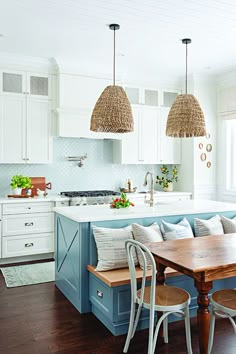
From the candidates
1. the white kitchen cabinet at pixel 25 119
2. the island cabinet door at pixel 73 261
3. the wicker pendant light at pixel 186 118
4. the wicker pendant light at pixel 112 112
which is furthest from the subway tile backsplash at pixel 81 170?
the wicker pendant light at pixel 186 118

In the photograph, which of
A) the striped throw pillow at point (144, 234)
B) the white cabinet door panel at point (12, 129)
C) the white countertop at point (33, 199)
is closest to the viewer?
the striped throw pillow at point (144, 234)

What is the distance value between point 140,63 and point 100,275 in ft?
11.9

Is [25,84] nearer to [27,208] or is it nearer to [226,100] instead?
[27,208]

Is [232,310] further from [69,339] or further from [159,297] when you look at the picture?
[69,339]

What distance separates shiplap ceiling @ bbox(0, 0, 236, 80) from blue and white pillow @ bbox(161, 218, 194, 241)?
2.20 meters

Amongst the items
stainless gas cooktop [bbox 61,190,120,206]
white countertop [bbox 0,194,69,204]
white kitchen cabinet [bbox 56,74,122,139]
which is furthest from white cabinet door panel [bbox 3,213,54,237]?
white kitchen cabinet [bbox 56,74,122,139]

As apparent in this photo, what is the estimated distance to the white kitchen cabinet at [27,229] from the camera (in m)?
4.85

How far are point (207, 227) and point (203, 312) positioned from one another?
4.37ft

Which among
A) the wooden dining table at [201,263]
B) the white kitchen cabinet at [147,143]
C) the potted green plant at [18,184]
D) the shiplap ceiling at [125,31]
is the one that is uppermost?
the shiplap ceiling at [125,31]

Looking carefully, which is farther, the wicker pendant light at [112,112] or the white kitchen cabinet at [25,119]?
the white kitchen cabinet at [25,119]

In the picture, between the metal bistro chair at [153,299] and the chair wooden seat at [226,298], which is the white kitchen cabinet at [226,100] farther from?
the metal bistro chair at [153,299]

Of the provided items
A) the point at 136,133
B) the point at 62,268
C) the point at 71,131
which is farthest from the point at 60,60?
the point at 62,268

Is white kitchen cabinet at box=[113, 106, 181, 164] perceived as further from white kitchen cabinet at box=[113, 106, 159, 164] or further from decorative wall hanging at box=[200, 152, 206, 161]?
decorative wall hanging at box=[200, 152, 206, 161]

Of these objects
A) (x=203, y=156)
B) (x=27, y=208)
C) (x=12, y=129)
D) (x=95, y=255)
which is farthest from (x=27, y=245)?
(x=203, y=156)
